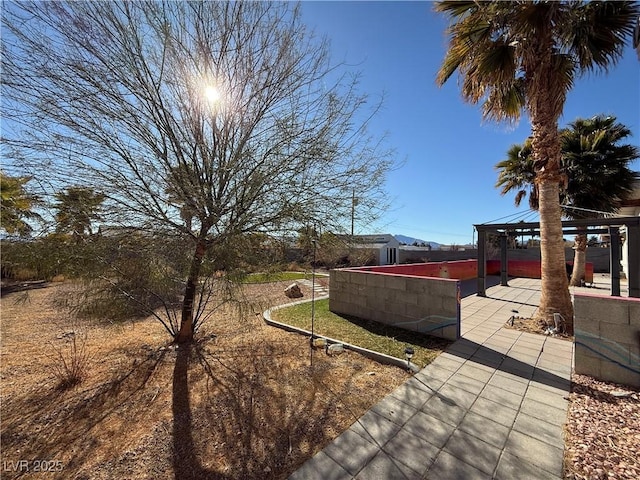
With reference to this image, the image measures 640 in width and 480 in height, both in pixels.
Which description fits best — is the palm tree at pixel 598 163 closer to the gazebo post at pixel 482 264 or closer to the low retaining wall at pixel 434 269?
the gazebo post at pixel 482 264

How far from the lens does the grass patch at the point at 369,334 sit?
4605mm

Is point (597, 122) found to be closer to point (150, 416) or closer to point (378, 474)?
point (378, 474)

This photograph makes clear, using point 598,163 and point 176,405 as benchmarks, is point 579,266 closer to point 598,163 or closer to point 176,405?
point 598,163

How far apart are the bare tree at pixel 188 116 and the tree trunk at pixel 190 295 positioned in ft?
0.11

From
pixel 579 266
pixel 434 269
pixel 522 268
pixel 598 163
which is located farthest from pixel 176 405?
pixel 522 268

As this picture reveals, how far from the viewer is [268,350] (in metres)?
4.76

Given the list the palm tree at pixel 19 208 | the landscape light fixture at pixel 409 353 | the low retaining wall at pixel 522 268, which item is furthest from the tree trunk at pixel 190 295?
the low retaining wall at pixel 522 268

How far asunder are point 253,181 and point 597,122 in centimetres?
1409

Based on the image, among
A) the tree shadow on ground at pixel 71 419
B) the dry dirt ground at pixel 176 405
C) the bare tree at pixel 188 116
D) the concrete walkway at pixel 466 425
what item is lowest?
the tree shadow on ground at pixel 71 419

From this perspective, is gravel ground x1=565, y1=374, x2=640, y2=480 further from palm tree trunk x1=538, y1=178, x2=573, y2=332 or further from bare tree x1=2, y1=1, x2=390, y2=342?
bare tree x1=2, y1=1, x2=390, y2=342

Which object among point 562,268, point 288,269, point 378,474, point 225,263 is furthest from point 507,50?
point 378,474

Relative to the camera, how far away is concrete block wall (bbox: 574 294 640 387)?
3.43 meters

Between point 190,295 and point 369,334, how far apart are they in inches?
142

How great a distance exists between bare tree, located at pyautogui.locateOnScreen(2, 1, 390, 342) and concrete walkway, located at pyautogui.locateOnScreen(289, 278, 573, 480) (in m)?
2.66
